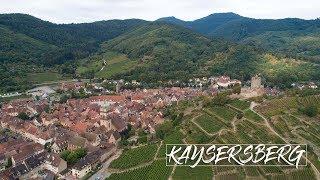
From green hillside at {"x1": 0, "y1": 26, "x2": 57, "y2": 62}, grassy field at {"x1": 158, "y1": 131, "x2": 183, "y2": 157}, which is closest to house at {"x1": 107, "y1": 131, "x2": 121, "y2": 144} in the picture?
grassy field at {"x1": 158, "y1": 131, "x2": 183, "y2": 157}

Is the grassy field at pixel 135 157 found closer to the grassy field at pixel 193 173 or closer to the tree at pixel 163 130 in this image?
the tree at pixel 163 130

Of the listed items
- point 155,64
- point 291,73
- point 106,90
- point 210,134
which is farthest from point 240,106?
point 155,64

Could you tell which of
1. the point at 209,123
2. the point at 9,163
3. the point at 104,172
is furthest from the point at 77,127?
the point at 209,123

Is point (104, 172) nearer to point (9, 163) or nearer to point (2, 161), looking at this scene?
point (9, 163)

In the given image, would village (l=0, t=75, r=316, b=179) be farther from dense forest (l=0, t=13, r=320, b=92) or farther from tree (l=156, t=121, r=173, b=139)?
dense forest (l=0, t=13, r=320, b=92)

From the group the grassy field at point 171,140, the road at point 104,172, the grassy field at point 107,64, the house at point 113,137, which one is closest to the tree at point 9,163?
the road at point 104,172

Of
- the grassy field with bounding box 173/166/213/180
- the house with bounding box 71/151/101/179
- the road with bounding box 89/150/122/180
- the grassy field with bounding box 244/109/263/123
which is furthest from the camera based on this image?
the grassy field with bounding box 244/109/263/123

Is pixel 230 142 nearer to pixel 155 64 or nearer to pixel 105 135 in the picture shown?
pixel 105 135

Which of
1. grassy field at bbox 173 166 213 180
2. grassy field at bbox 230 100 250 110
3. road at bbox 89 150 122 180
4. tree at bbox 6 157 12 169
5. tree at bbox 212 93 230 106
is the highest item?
tree at bbox 212 93 230 106
